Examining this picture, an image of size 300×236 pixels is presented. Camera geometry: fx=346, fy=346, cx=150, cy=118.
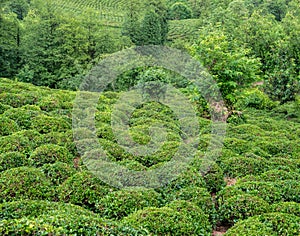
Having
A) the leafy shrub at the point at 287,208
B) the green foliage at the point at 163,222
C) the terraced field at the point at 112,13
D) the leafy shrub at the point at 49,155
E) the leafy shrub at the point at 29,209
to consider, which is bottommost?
the terraced field at the point at 112,13

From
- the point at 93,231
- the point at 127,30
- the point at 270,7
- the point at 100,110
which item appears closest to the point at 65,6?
the point at 127,30

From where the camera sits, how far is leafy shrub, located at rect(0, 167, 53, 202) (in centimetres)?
752

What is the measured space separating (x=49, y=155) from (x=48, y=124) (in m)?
2.39

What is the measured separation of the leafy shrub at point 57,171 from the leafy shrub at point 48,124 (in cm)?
269

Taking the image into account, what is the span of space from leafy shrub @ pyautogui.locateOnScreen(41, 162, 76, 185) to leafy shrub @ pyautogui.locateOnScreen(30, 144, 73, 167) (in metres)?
0.44

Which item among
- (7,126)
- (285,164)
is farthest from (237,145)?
(7,126)

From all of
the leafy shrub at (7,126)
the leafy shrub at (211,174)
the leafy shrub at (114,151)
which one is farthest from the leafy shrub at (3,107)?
the leafy shrub at (211,174)

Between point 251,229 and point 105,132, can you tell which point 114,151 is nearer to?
point 105,132

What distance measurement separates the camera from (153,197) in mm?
8133

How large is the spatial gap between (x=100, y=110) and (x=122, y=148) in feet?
15.2

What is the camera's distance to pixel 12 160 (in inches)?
354

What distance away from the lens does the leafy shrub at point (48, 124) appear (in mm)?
11328

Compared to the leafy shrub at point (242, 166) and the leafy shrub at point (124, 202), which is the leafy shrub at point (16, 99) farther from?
the leafy shrub at point (242, 166)

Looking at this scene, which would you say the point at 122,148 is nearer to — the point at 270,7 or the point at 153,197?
the point at 153,197
